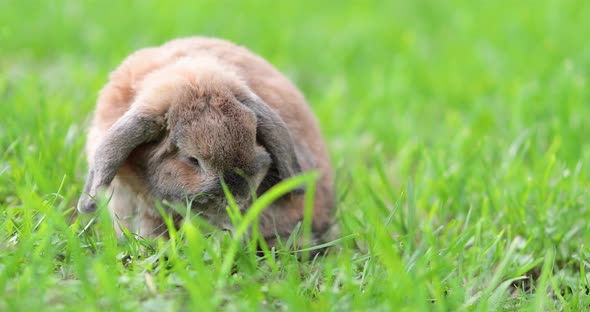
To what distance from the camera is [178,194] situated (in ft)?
10.7

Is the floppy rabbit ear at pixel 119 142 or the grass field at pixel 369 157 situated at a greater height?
the floppy rabbit ear at pixel 119 142

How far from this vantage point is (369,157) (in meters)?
5.40

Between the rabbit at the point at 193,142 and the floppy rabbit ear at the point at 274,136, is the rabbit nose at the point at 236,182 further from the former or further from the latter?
the floppy rabbit ear at the point at 274,136

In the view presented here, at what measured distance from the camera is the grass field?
266 cm

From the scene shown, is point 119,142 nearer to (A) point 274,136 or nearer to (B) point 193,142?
(B) point 193,142

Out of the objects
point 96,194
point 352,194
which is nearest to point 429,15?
point 352,194

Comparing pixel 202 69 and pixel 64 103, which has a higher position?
pixel 202 69

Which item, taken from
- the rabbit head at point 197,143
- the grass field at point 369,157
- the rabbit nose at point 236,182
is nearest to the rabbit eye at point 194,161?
the rabbit head at point 197,143

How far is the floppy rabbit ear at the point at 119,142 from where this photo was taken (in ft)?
10.6

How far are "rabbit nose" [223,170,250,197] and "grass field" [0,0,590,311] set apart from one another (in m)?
0.24

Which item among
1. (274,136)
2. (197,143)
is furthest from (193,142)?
(274,136)

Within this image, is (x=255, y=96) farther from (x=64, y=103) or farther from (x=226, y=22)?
(x=226, y=22)

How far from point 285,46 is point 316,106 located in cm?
117

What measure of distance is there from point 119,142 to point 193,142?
33 cm
